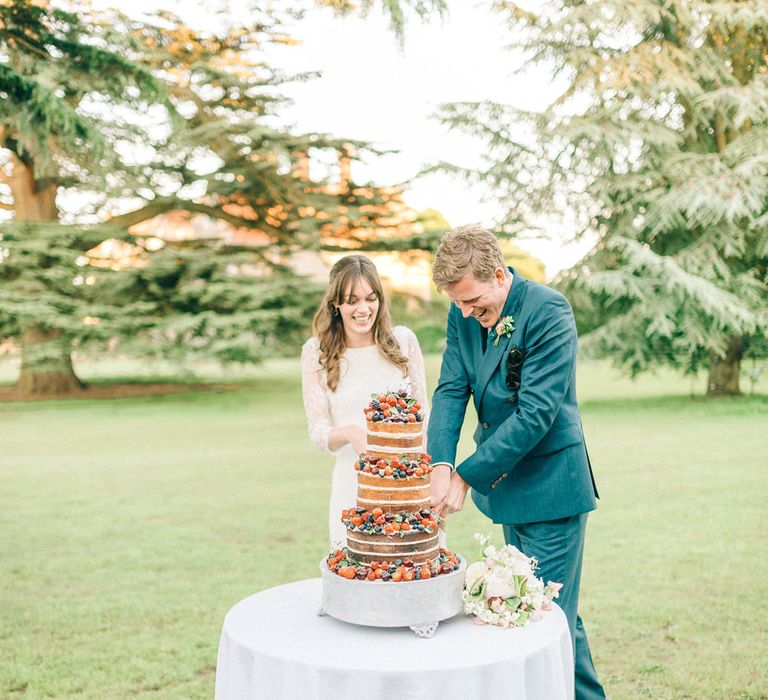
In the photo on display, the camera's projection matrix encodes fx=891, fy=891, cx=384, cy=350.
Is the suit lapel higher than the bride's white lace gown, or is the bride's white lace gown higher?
the suit lapel

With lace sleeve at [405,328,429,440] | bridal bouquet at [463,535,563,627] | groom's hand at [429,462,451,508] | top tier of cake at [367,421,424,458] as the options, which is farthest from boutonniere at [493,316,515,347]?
lace sleeve at [405,328,429,440]

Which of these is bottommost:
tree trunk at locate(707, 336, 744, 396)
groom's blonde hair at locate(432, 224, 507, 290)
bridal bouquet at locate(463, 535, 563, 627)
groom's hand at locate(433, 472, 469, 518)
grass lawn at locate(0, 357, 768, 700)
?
grass lawn at locate(0, 357, 768, 700)

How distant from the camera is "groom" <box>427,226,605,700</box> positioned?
108 inches

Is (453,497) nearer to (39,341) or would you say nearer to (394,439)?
(394,439)

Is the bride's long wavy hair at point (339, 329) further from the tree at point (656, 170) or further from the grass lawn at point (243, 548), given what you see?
the tree at point (656, 170)

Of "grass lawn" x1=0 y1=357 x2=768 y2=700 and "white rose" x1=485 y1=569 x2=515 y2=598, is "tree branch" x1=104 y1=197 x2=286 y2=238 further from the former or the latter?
"white rose" x1=485 y1=569 x2=515 y2=598

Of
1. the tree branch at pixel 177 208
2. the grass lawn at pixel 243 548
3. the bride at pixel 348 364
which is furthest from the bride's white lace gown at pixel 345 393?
the tree branch at pixel 177 208

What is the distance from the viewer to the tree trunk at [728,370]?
19.7 meters

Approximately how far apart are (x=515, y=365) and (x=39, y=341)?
66.4 feet

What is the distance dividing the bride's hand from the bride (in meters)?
0.16

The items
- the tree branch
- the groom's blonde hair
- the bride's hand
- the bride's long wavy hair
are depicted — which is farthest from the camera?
the tree branch

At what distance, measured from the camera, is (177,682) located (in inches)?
185

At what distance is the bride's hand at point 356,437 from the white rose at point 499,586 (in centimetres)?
125

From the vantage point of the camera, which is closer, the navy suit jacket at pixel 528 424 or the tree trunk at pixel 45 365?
the navy suit jacket at pixel 528 424
